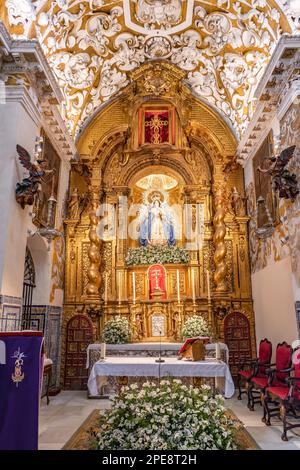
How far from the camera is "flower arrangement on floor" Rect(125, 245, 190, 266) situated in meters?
11.1

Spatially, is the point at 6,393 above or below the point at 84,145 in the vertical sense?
below

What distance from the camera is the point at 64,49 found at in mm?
10031

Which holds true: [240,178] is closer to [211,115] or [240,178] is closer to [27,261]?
[211,115]

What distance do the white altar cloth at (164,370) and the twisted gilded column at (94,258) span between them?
13.6ft

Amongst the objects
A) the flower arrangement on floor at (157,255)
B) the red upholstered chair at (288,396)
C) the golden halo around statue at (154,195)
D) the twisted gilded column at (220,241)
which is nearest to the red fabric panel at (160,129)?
the golden halo around statue at (154,195)

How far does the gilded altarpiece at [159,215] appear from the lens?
1075 centimetres

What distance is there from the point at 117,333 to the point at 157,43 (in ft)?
28.8

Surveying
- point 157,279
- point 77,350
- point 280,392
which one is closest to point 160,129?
point 157,279

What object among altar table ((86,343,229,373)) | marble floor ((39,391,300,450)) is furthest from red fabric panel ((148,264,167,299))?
marble floor ((39,391,300,450))

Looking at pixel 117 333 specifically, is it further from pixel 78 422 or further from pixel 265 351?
pixel 265 351

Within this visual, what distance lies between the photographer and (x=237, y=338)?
421 inches
